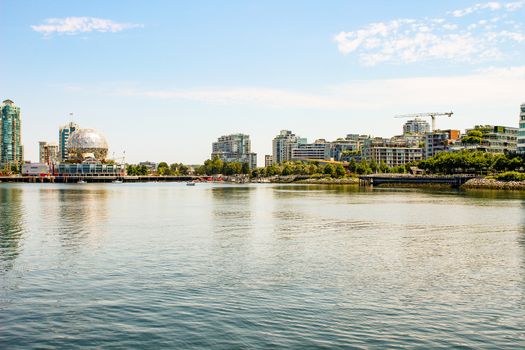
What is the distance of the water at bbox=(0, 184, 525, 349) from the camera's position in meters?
22.4

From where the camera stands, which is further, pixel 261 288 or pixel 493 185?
pixel 493 185

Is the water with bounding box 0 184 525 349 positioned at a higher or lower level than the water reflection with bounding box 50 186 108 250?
lower

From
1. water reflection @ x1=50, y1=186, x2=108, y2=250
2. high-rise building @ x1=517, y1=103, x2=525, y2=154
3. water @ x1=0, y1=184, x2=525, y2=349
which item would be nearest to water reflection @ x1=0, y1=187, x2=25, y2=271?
water @ x1=0, y1=184, x2=525, y2=349

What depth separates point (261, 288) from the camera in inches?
1181

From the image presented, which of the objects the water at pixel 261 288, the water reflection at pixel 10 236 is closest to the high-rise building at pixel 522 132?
the water at pixel 261 288

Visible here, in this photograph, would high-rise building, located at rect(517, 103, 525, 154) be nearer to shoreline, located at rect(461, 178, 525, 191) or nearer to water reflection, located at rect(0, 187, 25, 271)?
shoreline, located at rect(461, 178, 525, 191)

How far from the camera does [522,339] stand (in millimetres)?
21906

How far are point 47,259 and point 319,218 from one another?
3898cm

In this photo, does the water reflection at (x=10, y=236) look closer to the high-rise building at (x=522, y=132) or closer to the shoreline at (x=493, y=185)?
the shoreline at (x=493, y=185)

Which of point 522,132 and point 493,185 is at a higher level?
point 522,132

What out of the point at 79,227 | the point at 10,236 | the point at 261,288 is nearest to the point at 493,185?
the point at 79,227

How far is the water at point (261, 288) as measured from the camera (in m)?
22.4

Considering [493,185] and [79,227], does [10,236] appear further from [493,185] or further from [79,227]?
[493,185]

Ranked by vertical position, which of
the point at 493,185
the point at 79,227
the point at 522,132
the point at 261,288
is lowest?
the point at 261,288
